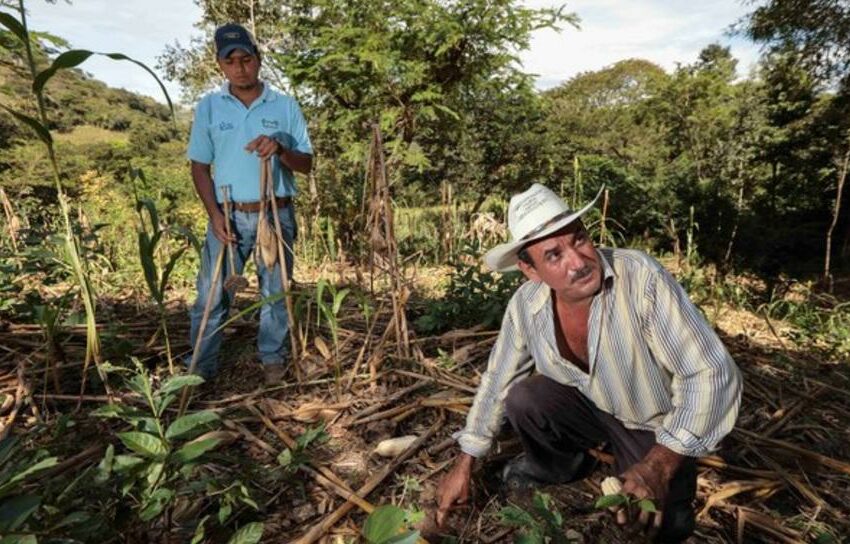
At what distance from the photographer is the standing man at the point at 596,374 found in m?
1.33

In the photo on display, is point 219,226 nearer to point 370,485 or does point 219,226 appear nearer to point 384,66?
point 370,485

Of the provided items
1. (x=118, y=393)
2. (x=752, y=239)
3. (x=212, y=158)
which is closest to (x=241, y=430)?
(x=118, y=393)

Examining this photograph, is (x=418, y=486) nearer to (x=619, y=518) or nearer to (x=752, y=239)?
(x=619, y=518)

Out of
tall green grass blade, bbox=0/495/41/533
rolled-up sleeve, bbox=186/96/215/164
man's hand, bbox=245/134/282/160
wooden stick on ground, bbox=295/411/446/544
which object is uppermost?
rolled-up sleeve, bbox=186/96/215/164

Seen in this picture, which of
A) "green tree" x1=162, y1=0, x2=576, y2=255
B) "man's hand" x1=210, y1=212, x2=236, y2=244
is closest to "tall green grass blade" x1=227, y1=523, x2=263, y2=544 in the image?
"man's hand" x1=210, y1=212, x2=236, y2=244

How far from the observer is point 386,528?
928 mm

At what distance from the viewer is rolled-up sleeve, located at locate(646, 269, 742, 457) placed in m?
1.31

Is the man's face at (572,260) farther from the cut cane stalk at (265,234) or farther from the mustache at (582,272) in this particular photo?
the cut cane stalk at (265,234)

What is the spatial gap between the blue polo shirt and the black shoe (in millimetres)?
1582

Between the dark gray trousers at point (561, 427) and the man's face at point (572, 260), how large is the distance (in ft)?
1.32

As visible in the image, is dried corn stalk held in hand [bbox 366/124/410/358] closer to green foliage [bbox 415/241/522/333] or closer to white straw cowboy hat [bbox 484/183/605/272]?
green foliage [bbox 415/241/522/333]

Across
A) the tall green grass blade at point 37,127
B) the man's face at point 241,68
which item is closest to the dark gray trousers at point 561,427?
the tall green grass blade at point 37,127

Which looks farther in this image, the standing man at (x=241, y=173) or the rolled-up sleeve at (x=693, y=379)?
the standing man at (x=241, y=173)

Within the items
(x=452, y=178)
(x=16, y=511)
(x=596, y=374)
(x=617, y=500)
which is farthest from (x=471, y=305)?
(x=452, y=178)
